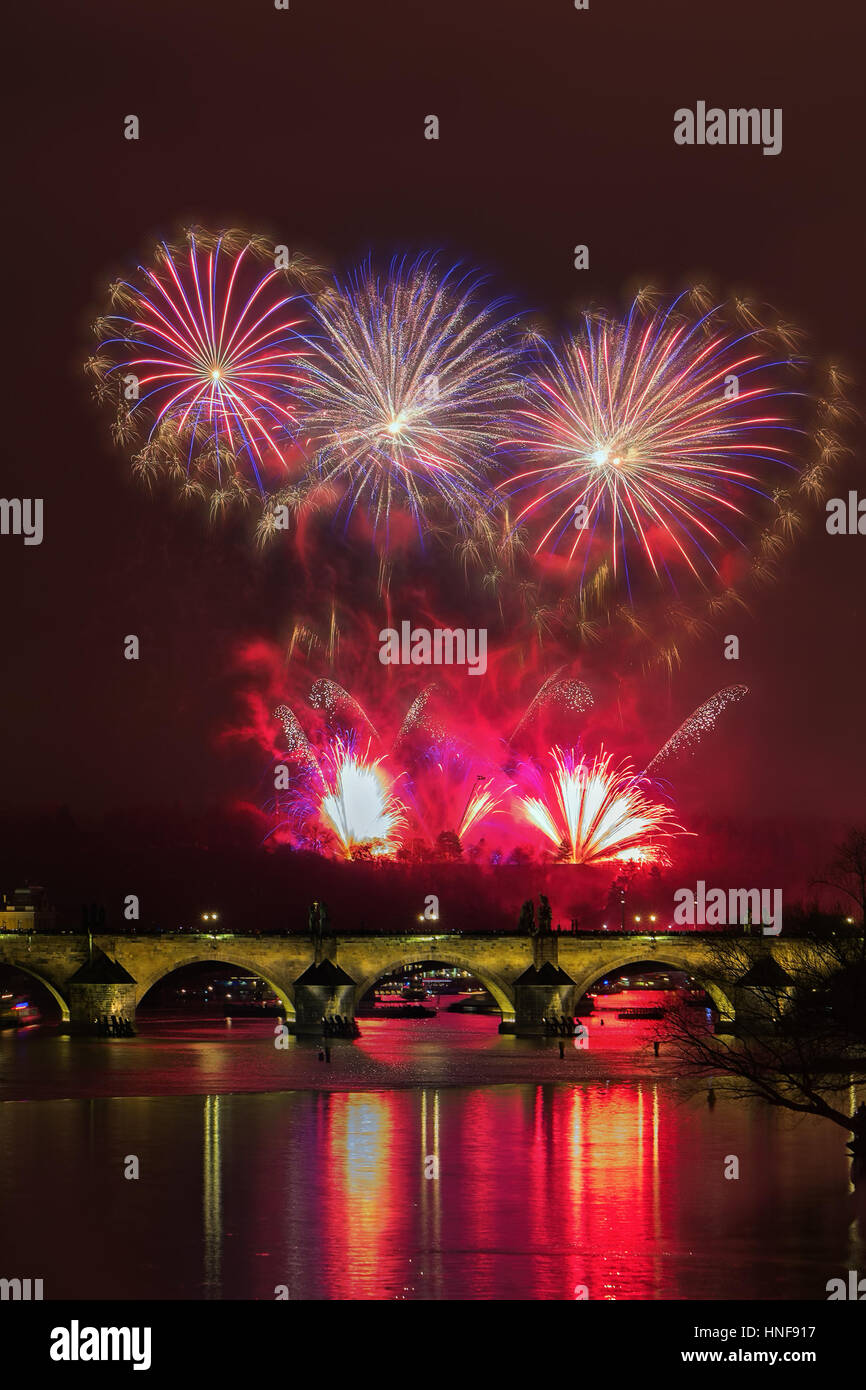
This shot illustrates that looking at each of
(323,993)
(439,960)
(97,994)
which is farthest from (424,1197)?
(439,960)

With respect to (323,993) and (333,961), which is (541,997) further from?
(323,993)

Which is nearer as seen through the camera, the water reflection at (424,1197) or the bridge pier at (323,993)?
the water reflection at (424,1197)

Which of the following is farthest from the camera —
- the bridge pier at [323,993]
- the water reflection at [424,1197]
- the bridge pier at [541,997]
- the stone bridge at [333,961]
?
the bridge pier at [541,997]

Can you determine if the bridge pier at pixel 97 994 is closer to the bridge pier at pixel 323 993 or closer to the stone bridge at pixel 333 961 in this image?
the stone bridge at pixel 333 961

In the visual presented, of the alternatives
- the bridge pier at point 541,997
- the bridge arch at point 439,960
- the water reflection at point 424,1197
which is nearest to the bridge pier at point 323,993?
the bridge arch at point 439,960
